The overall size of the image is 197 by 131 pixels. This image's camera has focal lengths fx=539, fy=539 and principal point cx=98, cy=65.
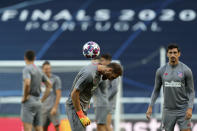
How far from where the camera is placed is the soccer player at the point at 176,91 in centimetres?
837

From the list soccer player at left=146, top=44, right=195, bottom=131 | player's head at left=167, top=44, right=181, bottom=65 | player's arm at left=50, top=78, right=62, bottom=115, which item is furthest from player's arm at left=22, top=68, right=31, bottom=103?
player's head at left=167, top=44, right=181, bottom=65

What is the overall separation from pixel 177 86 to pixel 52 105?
4866 mm

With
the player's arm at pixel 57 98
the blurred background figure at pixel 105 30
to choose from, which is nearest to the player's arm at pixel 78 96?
the player's arm at pixel 57 98

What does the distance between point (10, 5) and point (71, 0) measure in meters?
2.07

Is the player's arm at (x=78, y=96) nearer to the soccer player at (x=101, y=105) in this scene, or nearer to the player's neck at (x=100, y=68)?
the player's neck at (x=100, y=68)

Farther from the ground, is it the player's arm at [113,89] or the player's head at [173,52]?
the player's head at [173,52]

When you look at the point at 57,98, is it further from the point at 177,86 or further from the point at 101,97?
the point at 177,86

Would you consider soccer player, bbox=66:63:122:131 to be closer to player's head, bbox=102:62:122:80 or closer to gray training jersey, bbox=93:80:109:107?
player's head, bbox=102:62:122:80

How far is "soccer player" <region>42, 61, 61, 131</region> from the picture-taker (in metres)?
12.4

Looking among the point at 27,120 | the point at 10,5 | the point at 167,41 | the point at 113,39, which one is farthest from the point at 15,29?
the point at 27,120

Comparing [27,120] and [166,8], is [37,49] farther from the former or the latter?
[27,120]

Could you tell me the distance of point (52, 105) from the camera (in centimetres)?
1262

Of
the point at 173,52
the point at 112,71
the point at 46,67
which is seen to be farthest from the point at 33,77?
the point at 112,71

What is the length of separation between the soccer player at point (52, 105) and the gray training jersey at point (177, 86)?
4.38 meters
